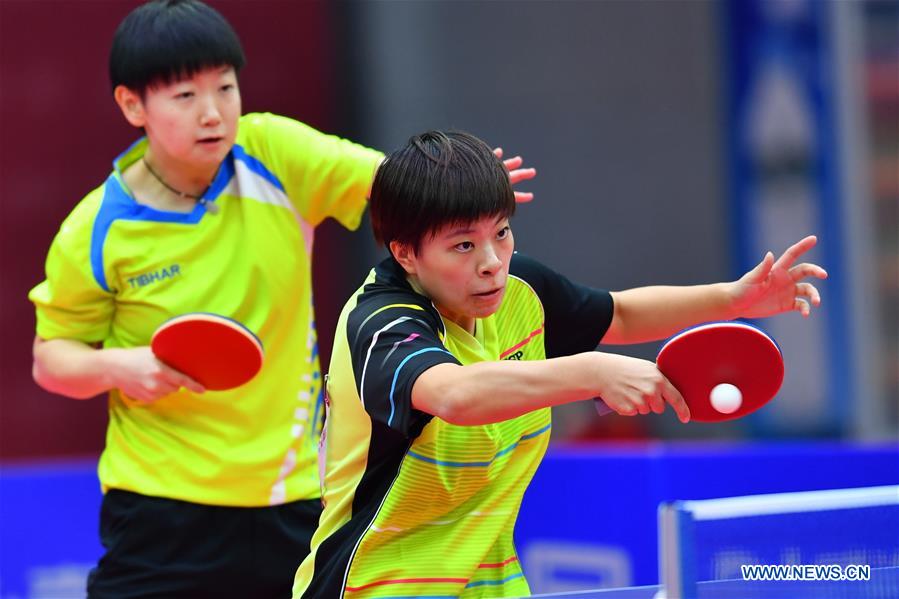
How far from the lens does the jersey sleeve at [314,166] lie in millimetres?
3301

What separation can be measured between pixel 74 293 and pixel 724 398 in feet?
5.58

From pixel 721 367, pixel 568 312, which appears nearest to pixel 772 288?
pixel 568 312

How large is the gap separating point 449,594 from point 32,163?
6329mm

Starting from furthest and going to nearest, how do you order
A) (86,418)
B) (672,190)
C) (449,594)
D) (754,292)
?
(86,418) → (672,190) → (754,292) → (449,594)

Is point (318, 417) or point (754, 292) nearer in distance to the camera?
point (754, 292)

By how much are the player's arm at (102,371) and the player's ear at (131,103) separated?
0.54 metres

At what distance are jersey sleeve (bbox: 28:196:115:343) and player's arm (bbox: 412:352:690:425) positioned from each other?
131 centimetres

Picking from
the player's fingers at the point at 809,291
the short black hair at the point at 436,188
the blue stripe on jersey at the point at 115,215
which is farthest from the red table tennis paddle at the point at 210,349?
the player's fingers at the point at 809,291

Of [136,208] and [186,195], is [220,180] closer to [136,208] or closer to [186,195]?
[186,195]

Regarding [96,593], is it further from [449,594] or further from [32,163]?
[32,163]

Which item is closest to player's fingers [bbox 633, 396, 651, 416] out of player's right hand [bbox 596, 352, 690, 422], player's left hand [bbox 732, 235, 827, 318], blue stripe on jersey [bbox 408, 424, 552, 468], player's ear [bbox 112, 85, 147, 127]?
player's right hand [bbox 596, 352, 690, 422]

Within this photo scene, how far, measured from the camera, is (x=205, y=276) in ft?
10.8

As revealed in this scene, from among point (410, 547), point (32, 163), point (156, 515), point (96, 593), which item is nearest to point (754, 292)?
point (410, 547)

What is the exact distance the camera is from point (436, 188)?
7.69 feet
